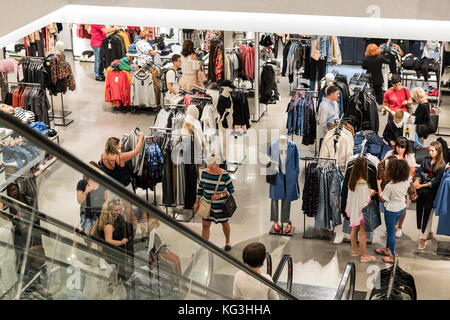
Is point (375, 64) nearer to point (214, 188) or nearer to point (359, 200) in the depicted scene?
point (359, 200)

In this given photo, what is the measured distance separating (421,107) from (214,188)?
3.89 metres

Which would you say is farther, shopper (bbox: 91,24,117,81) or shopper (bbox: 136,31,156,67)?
shopper (bbox: 91,24,117,81)

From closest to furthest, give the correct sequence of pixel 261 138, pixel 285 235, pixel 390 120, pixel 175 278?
pixel 175 278 < pixel 285 235 < pixel 390 120 < pixel 261 138

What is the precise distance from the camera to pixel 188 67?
1177cm

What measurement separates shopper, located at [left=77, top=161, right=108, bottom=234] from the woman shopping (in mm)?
7667

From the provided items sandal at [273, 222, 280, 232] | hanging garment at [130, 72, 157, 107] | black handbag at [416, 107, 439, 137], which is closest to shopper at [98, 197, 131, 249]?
sandal at [273, 222, 280, 232]

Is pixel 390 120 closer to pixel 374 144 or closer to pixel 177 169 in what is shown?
pixel 374 144

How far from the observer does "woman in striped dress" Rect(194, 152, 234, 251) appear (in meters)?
8.11

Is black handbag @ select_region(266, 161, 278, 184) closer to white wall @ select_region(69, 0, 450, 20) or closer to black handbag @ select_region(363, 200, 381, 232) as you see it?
black handbag @ select_region(363, 200, 381, 232)

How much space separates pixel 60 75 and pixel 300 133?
4139 mm

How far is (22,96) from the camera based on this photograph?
10945mm

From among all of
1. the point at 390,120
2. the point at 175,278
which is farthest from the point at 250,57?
the point at 175,278

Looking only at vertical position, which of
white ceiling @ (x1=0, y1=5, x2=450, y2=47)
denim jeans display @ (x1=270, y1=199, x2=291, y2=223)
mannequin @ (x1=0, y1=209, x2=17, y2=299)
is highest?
white ceiling @ (x1=0, y1=5, x2=450, y2=47)

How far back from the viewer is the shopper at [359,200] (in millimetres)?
8023
